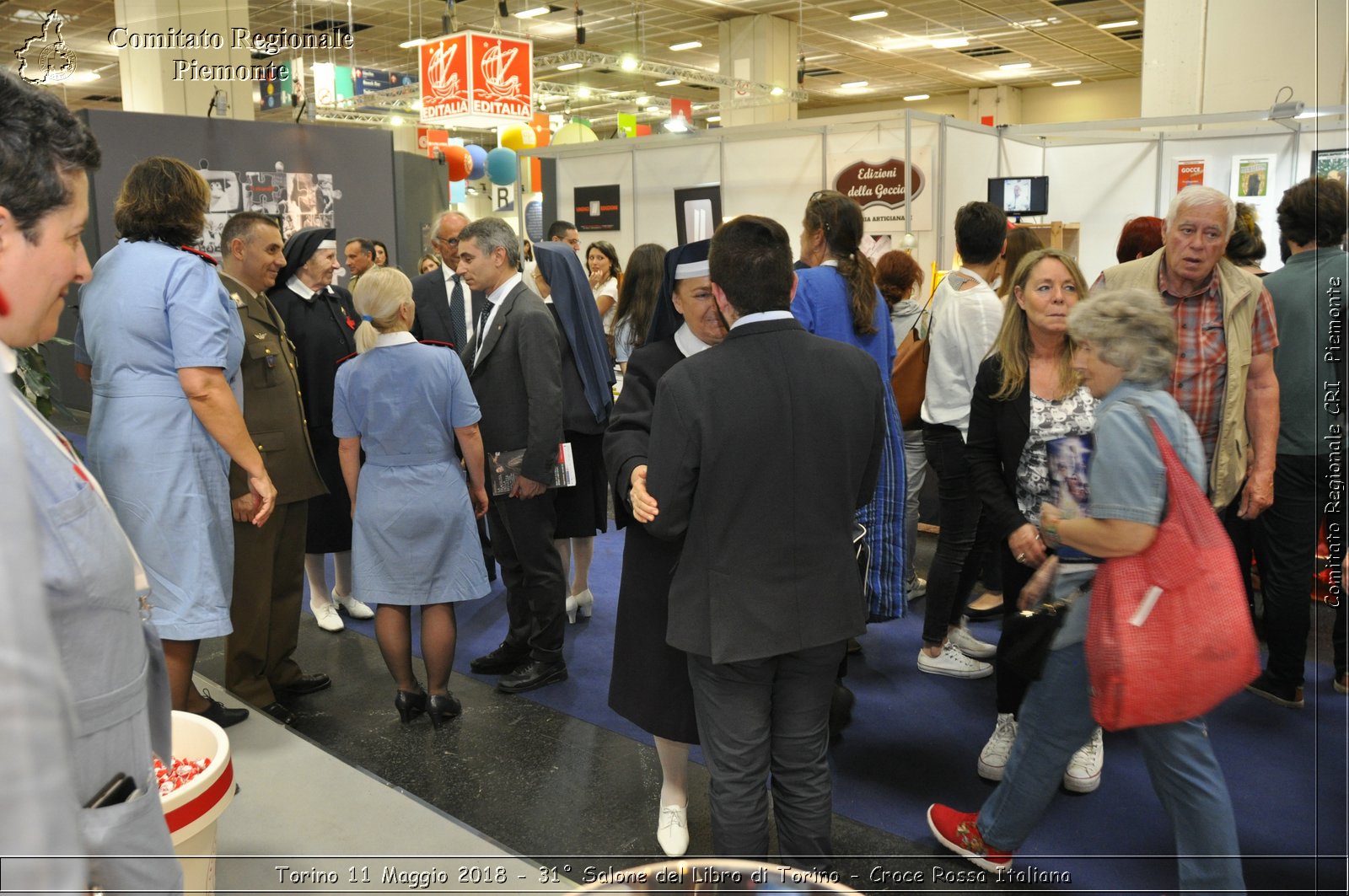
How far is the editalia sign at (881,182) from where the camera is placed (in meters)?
6.94

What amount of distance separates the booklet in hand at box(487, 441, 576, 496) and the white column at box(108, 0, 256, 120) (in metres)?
6.15

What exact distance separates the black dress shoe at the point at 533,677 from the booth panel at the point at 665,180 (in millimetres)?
5516

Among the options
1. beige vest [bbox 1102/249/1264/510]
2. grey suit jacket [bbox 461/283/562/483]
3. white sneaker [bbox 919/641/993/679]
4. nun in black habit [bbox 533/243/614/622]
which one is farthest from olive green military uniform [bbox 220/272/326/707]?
beige vest [bbox 1102/249/1264/510]

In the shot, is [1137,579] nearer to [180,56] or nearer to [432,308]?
[432,308]

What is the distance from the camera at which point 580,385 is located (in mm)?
3604

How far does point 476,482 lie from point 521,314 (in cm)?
59

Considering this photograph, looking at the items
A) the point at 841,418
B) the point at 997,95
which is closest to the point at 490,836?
the point at 841,418

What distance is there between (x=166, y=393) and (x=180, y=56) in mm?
7938

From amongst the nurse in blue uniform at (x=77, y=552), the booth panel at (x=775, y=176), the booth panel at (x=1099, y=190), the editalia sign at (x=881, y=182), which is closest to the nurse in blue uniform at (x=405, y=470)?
the nurse in blue uniform at (x=77, y=552)

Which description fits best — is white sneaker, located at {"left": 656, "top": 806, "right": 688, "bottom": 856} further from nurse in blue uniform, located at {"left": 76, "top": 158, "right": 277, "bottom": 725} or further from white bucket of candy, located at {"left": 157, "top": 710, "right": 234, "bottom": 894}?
nurse in blue uniform, located at {"left": 76, "top": 158, "right": 277, "bottom": 725}

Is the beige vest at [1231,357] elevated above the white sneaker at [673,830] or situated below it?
above

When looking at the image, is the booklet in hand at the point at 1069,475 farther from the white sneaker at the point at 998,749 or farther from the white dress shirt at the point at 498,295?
the white dress shirt at the point at 498,295

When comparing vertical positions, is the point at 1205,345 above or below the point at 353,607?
above

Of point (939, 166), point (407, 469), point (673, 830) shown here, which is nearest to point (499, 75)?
point (939, 166)
